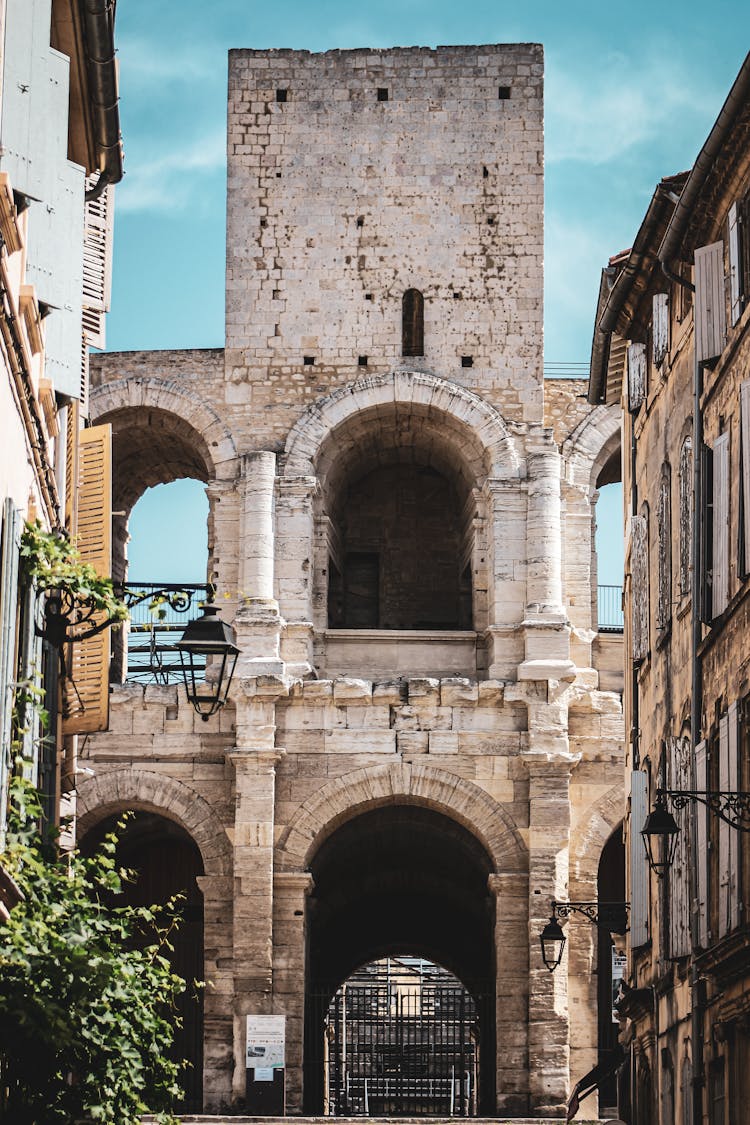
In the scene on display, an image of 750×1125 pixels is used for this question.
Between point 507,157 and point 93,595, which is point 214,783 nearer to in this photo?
point 507,157

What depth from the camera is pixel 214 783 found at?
30641 mm

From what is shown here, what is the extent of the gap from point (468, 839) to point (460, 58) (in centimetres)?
1118

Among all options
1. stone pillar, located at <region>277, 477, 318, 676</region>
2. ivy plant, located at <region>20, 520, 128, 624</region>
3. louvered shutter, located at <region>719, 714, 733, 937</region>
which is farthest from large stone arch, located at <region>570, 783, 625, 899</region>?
ivy plant, located at <region>20, 520, 128, 624</region>

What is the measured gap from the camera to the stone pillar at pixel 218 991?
29188 millimetres

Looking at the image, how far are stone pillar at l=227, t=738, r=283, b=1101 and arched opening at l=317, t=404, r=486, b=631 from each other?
3.57 meters

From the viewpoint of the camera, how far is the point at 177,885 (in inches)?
1328

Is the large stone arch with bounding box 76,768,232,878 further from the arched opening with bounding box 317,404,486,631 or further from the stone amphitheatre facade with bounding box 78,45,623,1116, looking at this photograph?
the arched opening with bounding box 317,404,486,631

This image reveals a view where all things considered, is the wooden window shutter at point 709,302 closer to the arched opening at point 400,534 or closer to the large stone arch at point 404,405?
the large stone arch at point 404,405

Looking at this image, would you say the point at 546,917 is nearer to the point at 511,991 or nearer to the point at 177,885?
the point at 511,991

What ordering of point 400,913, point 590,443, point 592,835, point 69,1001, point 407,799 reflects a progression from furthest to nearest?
point 400,913 < point 590,443 < point 407,799 < point 592,835 < point 69,1001

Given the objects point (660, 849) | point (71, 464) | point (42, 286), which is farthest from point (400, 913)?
point (42, 286)

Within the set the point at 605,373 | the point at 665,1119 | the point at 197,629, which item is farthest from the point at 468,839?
the point at 197,629

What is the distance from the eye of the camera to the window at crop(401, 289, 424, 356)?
3228 cm

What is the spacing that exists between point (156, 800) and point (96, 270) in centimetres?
1125
